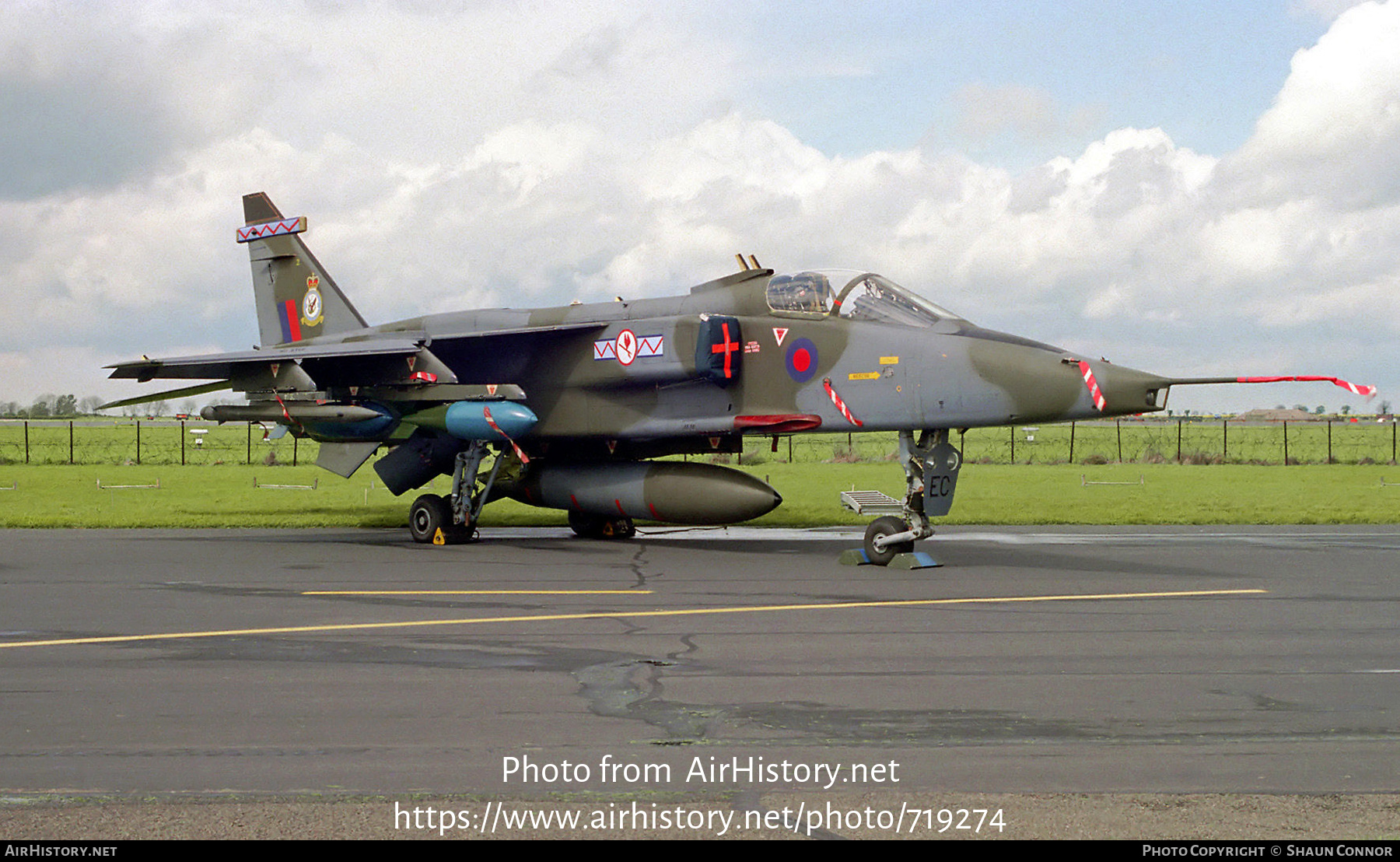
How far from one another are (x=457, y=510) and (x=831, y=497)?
13.2 metres

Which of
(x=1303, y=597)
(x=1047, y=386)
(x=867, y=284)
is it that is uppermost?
(x=867, y=284)

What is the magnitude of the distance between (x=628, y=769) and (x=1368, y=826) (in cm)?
315

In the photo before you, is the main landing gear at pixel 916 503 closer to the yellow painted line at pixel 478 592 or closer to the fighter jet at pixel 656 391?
the fighter jet at pixel 656 391

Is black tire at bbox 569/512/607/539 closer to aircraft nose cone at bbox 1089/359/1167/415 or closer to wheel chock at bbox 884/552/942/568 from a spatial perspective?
wheel chock at bbox 884/552/942/568

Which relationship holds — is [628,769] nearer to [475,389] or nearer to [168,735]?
[168,735]

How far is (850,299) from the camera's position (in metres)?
15.9

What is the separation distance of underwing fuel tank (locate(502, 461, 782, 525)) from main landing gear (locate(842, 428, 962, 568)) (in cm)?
178

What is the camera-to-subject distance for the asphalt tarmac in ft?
18.9

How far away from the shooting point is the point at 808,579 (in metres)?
13.8

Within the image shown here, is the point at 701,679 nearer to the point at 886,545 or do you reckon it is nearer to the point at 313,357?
the point at 886,545

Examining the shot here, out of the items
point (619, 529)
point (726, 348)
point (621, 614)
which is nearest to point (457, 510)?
point (619, 529)

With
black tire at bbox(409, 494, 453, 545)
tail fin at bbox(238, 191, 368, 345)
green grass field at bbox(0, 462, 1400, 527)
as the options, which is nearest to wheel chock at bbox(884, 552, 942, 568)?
black tire at bbox(409, 494, 453, 545)

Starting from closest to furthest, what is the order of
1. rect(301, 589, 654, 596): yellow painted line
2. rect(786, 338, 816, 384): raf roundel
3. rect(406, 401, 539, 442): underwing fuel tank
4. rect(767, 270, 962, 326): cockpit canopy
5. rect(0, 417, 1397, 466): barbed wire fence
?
rect(301, 589, 654, 596): yellow painted line < rect(767, 270, 962, 326): cockpit canopy < rect(786, 338, 816, 384): raf roundel < rect(406, 401, 539, 442): underwing fuel tank < rect(0, 417, 1397, 466): barbed wire fence
